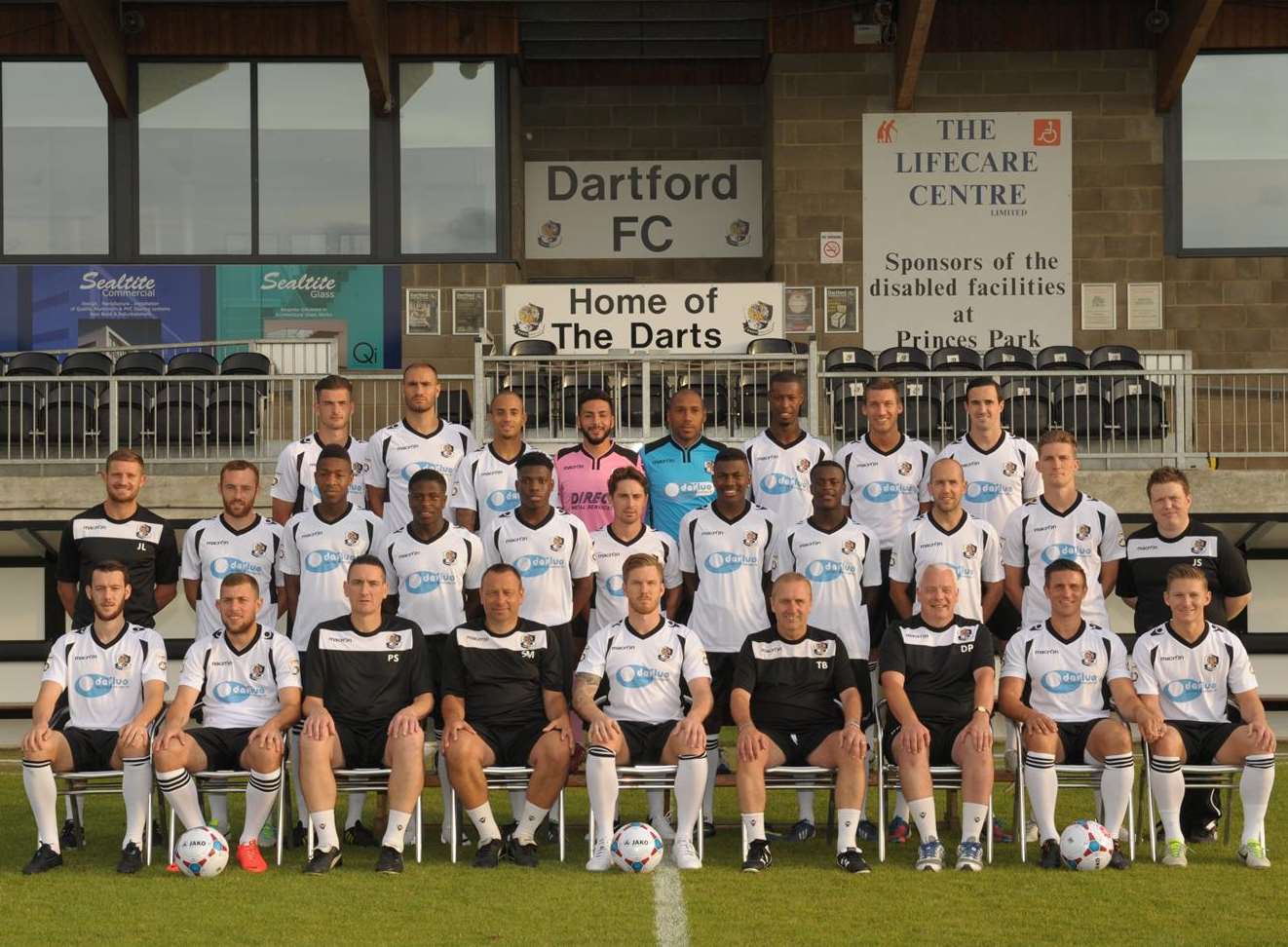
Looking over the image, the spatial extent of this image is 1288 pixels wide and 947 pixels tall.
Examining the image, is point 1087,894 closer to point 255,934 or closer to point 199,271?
point 255,934

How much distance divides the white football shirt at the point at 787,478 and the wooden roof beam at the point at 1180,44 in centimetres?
1058

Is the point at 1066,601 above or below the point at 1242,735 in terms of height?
above

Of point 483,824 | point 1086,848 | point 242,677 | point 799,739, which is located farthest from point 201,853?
point 1086,848

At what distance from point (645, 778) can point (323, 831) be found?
4.35ft

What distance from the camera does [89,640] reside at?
747cm

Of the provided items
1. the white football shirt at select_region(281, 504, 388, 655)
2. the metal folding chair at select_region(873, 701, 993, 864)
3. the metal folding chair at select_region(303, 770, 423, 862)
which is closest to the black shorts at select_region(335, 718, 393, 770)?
the metal folding chair at select_region(303, 770, 423, 862)

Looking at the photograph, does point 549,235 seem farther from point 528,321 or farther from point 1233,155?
point 1233,155

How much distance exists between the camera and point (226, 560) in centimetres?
814

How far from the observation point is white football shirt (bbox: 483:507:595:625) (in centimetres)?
784

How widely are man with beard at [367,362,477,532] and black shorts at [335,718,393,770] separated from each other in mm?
1513

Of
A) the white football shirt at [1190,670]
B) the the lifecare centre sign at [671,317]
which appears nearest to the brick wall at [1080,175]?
the the lifecare centre sign at [671,317]

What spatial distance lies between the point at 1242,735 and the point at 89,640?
495 cm

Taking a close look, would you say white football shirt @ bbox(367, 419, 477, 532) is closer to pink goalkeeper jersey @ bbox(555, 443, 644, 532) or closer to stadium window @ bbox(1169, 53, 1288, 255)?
pink goalkeeper jersey @ bbox(555, 443, 644, 532)

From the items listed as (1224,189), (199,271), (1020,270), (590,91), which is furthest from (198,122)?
(1224,189)
